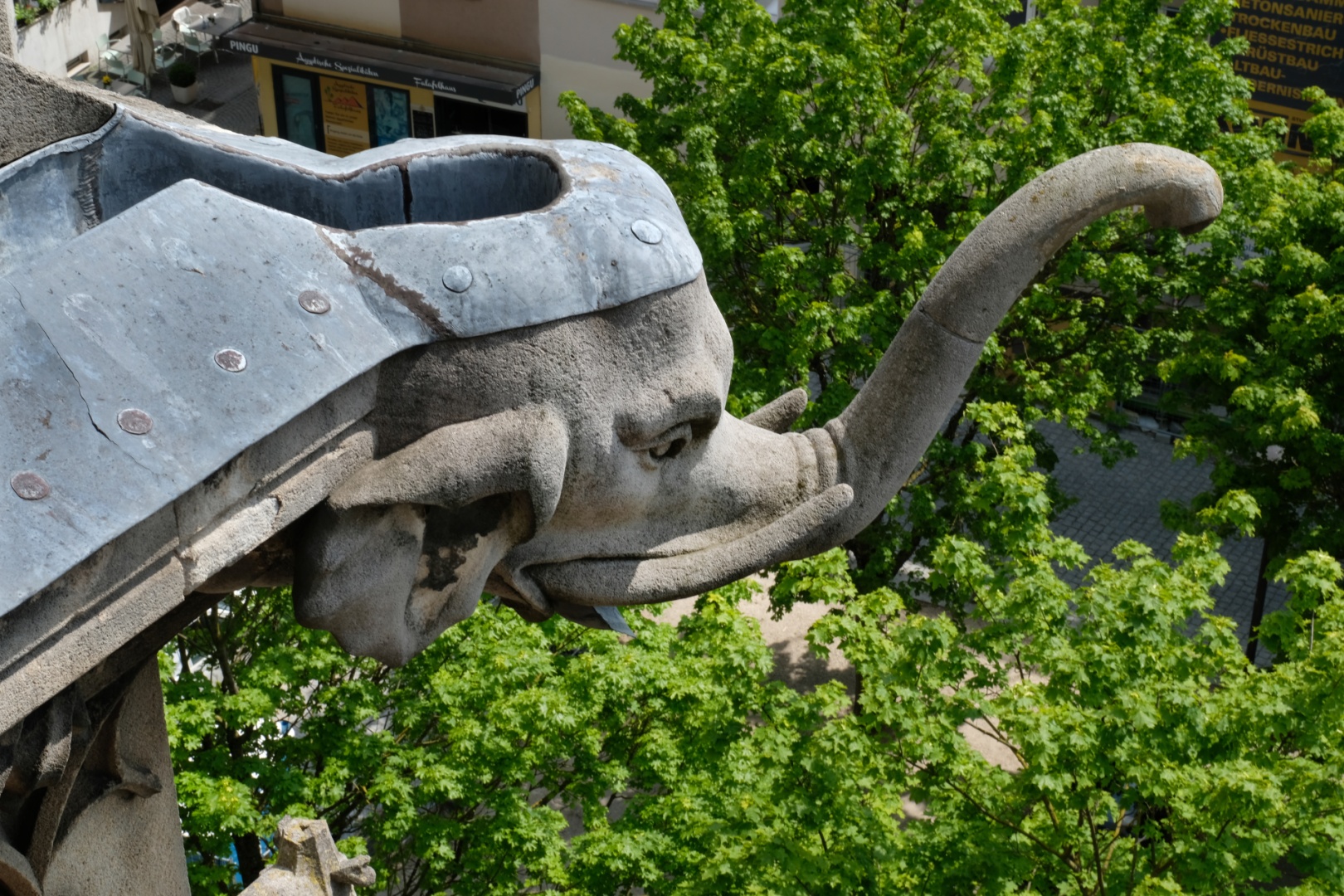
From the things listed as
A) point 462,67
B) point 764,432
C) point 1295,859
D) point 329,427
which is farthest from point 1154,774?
point 462,67

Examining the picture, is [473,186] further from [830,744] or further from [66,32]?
[66,32]

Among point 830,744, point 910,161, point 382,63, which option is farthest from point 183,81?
point 830,744

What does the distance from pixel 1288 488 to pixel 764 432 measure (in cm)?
1372

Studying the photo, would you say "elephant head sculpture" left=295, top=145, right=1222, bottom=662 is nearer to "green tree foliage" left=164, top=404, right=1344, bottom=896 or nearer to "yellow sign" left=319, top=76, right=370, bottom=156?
"green tree foliage" left=164, top=404, right=1344, bottom=896

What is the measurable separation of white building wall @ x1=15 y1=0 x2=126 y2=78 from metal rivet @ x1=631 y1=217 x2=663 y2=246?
1214 inches

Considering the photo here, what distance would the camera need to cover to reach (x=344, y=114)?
99.5ft

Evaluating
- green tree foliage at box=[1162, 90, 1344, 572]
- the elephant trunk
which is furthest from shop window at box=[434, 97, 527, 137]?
Answer: the elephant trunk

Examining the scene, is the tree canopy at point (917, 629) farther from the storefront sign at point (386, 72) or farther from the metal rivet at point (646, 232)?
the storefront sign at point (386, 72)

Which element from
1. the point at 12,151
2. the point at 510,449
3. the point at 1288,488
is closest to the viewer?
the point at 510,449

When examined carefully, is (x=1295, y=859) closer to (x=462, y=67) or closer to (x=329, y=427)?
(x=329, y=427)

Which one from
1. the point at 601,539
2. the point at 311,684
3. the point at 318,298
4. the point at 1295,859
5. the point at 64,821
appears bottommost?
the point at 311,684

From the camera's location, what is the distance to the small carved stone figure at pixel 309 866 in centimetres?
566

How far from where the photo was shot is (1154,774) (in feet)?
32.3

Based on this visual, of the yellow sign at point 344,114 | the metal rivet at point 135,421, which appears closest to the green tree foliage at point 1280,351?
the metal rivet at point 135,421
